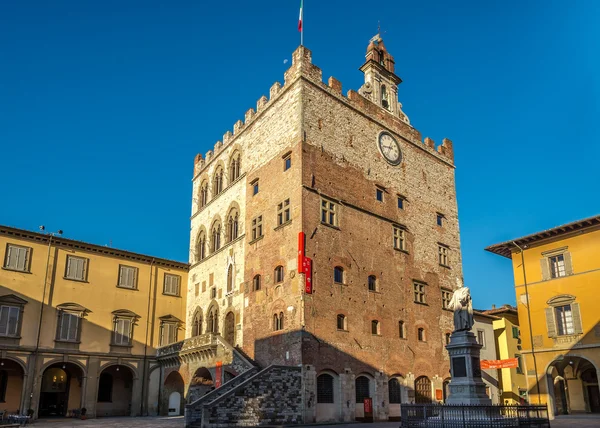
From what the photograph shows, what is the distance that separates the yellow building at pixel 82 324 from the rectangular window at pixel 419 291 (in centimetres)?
1729

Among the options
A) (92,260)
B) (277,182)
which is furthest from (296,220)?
(92,260)

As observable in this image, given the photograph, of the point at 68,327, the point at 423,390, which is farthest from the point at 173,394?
the point at 423,390

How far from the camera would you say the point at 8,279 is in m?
32.3

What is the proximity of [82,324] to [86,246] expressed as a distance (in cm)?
523

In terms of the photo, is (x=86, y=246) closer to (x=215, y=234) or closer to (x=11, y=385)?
(x=215, y=234)

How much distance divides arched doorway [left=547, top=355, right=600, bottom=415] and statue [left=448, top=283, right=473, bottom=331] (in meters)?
18.4

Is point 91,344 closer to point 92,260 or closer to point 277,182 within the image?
point 92,260

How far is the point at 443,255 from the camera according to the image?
3747cm

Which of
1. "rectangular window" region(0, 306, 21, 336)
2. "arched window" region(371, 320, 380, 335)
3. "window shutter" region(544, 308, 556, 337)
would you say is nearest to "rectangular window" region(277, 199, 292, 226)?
"arched window" region(371, 320, 380, 335)

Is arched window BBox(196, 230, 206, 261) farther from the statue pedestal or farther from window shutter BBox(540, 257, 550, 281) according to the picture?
window shutter BBox(540, 257, 550, 281)

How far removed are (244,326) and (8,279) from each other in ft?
48.7

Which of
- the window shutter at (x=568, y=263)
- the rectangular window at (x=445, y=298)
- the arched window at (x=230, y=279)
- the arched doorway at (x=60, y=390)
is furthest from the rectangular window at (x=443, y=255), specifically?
the arched doorway at (x=60, y=390)

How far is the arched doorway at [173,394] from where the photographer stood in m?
36.7

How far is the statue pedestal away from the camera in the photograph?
19516mm
